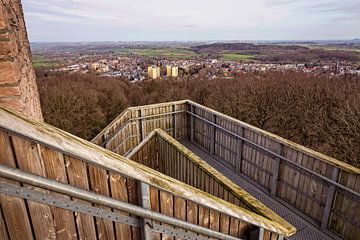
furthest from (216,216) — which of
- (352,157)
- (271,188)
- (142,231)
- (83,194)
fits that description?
(352,157)

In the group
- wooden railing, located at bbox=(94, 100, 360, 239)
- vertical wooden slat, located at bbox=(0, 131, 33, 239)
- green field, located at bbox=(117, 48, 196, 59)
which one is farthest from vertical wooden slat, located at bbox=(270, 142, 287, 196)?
green field, located at bbox=(117, 48, 196, 59)

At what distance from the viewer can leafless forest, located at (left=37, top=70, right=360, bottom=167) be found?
16.7 metres

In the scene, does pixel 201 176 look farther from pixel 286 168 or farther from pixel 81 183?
pixel 81 183

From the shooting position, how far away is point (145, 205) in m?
2.12

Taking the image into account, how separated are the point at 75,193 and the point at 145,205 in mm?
590

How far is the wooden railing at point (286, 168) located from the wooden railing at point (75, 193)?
413 cm

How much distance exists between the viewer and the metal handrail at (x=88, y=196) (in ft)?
5.33

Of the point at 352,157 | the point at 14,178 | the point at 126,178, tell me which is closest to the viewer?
the point at 14,178

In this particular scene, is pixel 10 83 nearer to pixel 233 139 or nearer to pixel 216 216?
pixel 216 216

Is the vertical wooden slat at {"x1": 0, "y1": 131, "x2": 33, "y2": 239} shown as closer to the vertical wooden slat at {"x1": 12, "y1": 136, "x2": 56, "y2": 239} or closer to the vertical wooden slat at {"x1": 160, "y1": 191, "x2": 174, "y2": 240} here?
the vertical wooden slat at {"x1": 12, "y1": 136, "x2": 56, "y2": 239}

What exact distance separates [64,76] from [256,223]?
41.9 metres

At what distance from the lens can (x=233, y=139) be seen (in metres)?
8.04

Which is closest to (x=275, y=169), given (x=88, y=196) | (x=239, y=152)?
(x=239, y=152)

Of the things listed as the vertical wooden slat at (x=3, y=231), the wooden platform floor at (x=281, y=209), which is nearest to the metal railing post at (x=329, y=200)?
the wooden platform floor at (x=281, y=209)
